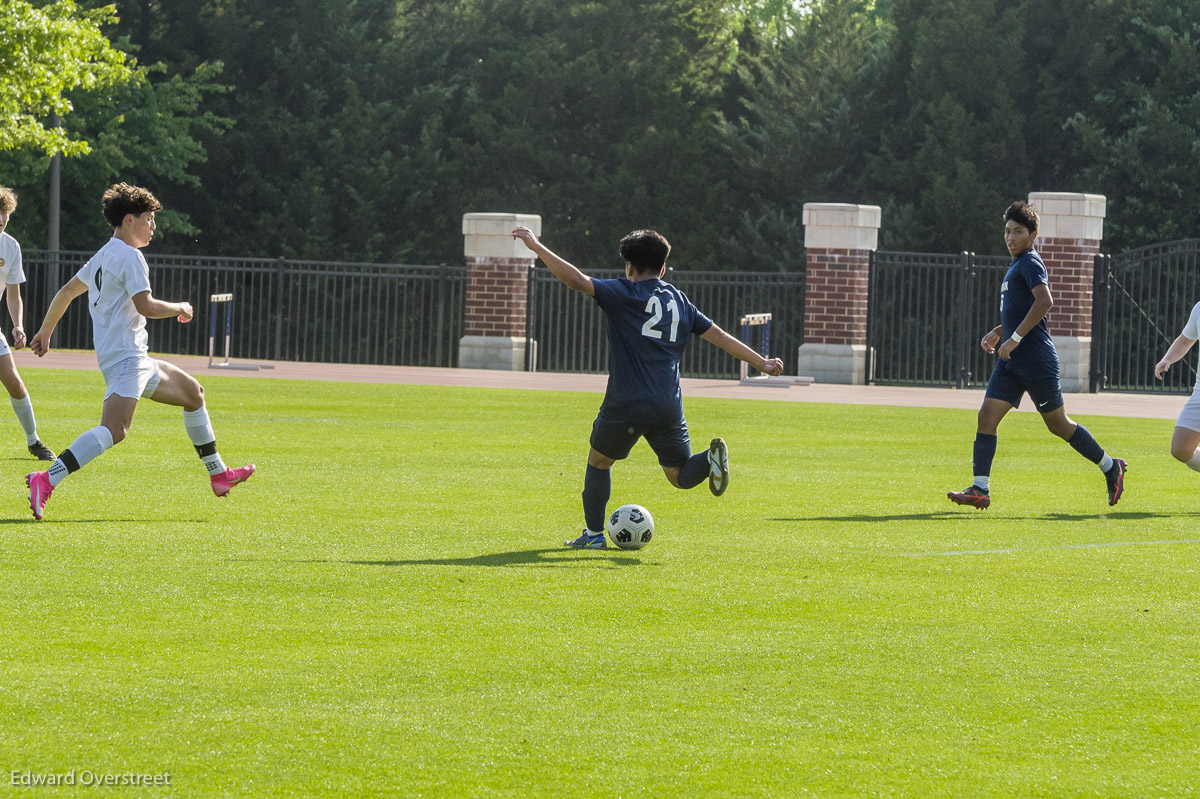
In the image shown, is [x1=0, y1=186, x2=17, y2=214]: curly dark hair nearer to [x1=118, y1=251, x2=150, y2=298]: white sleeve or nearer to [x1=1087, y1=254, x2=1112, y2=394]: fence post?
[x1=118, y1=251, x2=150, y2=298]: white sleeve

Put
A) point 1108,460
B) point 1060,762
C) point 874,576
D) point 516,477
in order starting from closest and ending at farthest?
point 1060,762, point 874,576, point 1108,460, point 516,477

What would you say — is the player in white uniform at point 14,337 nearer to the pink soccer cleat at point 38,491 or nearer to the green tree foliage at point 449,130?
the pink soccer cleat at point 38,491

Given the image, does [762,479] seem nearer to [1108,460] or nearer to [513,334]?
[1108,460]

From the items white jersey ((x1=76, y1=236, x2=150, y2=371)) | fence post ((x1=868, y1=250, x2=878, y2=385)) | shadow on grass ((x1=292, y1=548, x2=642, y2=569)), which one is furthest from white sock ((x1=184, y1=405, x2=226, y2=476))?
fence post ((x1=868, y1=250, x2=878, y2=385))

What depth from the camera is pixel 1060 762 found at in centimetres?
448

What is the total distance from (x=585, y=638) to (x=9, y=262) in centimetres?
724

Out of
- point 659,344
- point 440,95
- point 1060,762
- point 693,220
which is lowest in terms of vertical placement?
point 1060,762

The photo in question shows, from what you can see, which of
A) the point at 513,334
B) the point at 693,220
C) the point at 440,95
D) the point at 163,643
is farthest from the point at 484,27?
the point at 163,643

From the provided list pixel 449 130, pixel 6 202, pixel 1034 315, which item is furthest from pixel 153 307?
pixel 449 130

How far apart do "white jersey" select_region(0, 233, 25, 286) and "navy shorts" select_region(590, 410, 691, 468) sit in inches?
216

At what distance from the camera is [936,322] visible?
100 ft

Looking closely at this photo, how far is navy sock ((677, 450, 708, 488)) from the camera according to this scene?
26.7 feet

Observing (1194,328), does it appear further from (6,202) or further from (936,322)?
(936,322)

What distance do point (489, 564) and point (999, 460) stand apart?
7.45 meters
